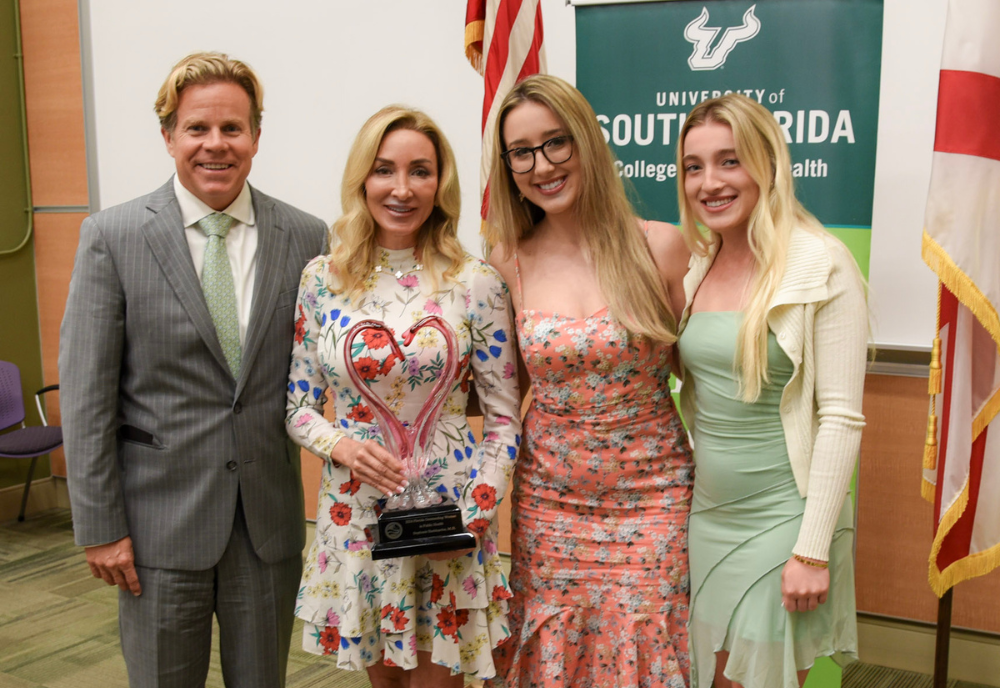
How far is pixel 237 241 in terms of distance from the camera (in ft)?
6.50

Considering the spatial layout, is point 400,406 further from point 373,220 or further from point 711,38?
point 711,38

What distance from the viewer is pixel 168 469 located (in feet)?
6.23

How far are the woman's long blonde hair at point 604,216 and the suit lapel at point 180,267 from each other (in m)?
0.74

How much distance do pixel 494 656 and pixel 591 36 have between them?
1981 millimetres

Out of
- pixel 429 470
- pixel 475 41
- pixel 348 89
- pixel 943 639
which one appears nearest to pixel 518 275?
pixel 429 470

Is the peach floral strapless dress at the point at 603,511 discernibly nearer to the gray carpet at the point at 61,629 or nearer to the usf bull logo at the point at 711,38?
the usf bull logo at the point at 711,38

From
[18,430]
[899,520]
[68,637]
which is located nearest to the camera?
[899,520]

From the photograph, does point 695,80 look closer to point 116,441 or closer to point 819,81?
point 819,81

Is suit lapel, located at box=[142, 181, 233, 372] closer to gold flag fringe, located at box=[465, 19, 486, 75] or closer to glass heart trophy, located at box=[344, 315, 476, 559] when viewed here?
glass heart trophy, located at box=[344, 315, 476, 559]

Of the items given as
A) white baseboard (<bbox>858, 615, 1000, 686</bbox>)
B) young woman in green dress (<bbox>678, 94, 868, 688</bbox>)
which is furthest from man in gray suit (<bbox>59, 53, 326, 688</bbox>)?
white baseboard (<bbox>858, 615, 1000, 686</bbox>)

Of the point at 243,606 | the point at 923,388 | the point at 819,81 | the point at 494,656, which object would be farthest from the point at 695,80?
the point at 243,606

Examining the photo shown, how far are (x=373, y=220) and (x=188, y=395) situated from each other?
0.56 m

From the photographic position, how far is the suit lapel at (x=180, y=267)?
1.85 m

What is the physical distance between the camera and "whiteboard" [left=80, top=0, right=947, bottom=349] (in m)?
2.89
